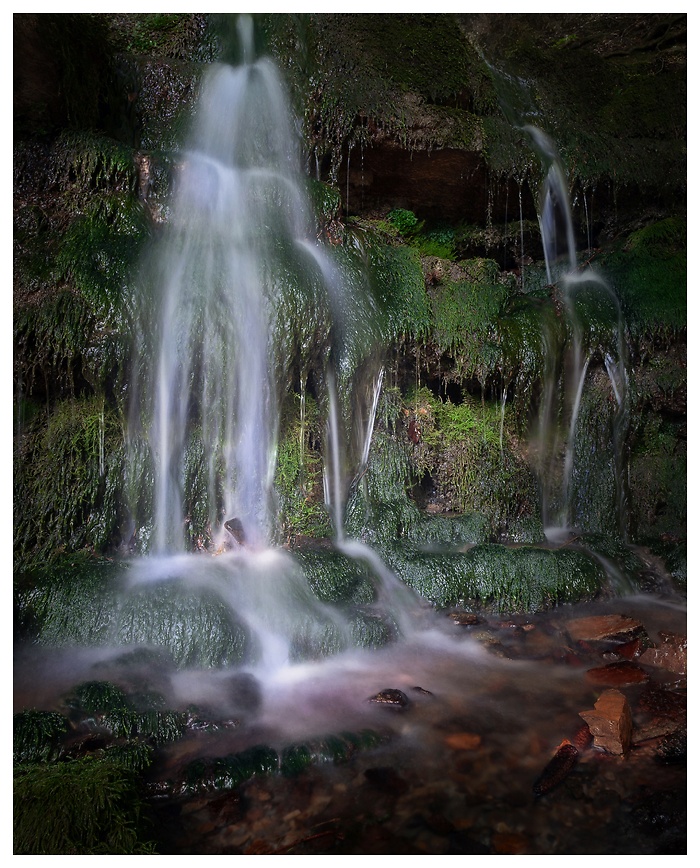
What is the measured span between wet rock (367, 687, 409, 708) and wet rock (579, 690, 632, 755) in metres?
0.98

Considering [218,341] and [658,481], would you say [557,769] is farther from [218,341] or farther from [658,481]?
[658,481]

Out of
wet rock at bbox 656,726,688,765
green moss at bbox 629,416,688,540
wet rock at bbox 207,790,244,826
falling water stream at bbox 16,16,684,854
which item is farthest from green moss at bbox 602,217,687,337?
wet rock at bbox 207,790,244,826

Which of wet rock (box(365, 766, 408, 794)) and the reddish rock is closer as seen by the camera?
wet rock (box(365, 766, 408, 794))

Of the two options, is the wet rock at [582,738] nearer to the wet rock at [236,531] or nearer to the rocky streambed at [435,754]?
the rocky streambed at [435,754]

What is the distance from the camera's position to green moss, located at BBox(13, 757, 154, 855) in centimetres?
216

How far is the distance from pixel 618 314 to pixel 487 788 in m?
5.64

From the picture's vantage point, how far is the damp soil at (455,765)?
243 centimetres

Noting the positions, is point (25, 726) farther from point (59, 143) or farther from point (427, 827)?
point (59, 143)

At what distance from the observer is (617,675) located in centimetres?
373

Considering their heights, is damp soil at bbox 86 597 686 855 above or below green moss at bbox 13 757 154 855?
below

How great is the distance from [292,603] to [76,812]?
2194 millimetres

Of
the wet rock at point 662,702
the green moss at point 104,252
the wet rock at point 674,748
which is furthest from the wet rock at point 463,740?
the green moss at point 104,252

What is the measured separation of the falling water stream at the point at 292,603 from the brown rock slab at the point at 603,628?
133 millimetres

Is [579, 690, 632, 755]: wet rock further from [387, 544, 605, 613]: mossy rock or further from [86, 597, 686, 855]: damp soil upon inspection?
[387, 544, 605, 613]: mossy rock
